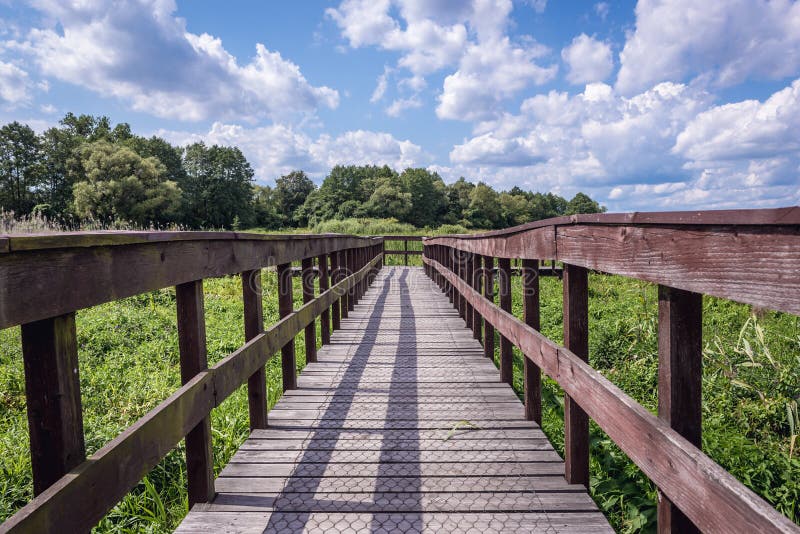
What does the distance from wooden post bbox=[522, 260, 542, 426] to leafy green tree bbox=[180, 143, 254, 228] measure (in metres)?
67.3

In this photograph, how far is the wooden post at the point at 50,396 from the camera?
131 centimetres

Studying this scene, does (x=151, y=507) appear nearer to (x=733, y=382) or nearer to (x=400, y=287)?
(x=733, y=382)

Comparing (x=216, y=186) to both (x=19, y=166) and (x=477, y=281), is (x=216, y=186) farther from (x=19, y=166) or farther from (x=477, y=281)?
(x=477, y=281)

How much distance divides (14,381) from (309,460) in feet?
12.2

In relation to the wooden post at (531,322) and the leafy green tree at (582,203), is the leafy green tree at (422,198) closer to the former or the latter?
the leafy green tree at (582,203)

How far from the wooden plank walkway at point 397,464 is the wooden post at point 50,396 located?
102cm

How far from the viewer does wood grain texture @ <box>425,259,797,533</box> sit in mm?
1177

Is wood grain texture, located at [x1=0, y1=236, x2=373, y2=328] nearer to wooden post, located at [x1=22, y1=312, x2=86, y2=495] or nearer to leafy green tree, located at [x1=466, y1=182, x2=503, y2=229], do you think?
wooden post, located at [x1=22, y1=312, x2=86, y2=495]

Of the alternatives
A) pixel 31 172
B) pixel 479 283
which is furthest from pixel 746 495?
pixel 31 172

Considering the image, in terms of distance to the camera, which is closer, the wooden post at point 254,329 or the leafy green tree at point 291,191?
the wooden post at point 254,329

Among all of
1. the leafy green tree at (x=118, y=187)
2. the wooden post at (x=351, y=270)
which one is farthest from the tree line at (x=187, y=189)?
the wooden post at (x=351, y=270)

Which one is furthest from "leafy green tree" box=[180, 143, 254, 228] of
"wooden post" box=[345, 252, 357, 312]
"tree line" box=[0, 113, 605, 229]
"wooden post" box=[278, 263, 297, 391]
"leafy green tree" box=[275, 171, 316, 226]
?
"wooden post" box=[278, 263, 297, 391]

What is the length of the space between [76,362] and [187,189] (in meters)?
73.4

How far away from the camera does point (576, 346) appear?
2.53 metres
